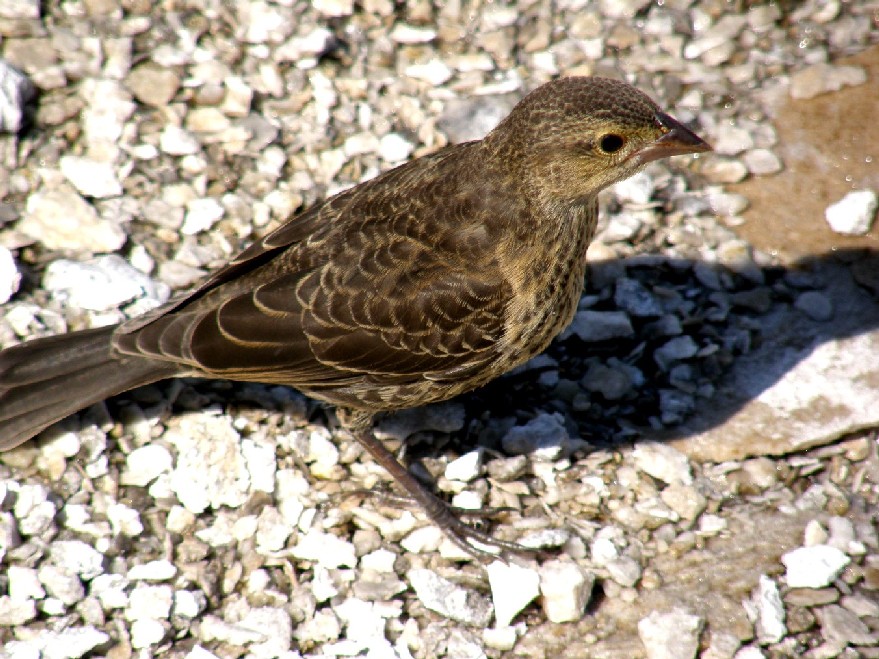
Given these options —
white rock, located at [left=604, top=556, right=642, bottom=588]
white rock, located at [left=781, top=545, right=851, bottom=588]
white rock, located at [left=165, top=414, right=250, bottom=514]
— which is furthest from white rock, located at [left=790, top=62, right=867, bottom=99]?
white rock, located at [left=165, top=414, right=250, bottom=514]

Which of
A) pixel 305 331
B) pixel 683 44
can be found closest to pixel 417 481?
pixel 305 331

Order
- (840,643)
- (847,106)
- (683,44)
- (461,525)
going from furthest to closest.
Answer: (683,44) < (847,106) < (461,525) < (840,643)

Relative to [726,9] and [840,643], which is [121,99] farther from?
[840,643]

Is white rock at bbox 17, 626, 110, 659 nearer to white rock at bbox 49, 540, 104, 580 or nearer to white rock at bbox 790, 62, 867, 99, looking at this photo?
white rock at bbox 49, 540, 104, 580

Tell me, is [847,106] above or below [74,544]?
above

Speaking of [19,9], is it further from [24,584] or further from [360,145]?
[24,584]

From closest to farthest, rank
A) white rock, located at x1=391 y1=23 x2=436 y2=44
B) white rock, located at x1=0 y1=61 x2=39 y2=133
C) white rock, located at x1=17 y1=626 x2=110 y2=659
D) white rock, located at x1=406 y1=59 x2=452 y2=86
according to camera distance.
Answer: white rock, located at x1=17 y1=626 x2=110 y2=659
white rock, located at x1=0 y1=61 x2=39 y2=133
white rock, located at x1=406 y1=59 x2=452 y2=86
white rock, located at x1=391 y1=23 x2=436 y2=44

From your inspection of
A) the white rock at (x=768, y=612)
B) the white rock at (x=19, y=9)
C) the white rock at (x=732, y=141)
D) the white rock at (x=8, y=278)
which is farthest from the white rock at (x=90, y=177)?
the white rock at (x=768, y=612)

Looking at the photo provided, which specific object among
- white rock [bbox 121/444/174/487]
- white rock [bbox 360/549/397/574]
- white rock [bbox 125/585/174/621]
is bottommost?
white rock [bbox 360/549/397/574]
